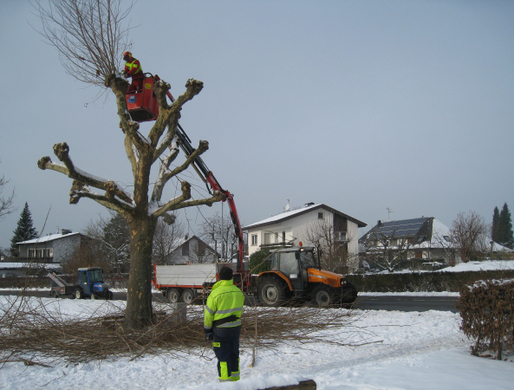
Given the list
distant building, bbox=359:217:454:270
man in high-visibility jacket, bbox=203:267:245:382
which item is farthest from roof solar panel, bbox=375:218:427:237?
man in high-visibility jacket, bbox=203:267:245:382

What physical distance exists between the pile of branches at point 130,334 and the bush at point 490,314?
6.87 feet

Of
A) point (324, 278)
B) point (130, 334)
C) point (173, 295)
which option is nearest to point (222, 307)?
point (130, 334)

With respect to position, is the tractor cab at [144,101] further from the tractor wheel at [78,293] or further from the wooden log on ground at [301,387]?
the tractor wheel at [78,293]

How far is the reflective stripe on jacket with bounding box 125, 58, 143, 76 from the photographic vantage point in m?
9.23

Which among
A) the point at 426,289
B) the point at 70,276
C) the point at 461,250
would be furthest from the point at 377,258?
the point at 70,276

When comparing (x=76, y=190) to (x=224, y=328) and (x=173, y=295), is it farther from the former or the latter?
(x=173, y=295)

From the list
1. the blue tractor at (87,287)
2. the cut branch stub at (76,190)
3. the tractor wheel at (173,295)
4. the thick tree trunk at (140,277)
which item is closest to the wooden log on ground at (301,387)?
the thick tree trunk at (140,277)

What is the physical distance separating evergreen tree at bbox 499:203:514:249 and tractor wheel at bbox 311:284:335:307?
8825 centimetres

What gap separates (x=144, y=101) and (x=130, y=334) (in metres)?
5.23

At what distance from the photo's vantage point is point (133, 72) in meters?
9.40

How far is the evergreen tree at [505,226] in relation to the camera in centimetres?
8831

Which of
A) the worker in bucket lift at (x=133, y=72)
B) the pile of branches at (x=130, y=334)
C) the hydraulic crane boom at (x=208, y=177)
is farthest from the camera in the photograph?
the hydraulic crane boom at (x=208, y=177)

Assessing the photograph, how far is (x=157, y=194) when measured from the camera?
8.99m

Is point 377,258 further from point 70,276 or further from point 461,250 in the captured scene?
point 70,276
